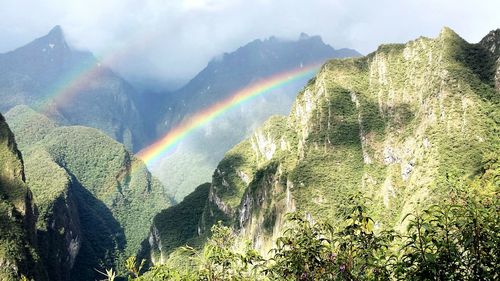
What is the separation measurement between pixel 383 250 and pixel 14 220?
9138 centimetres

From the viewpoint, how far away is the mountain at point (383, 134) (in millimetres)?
68038

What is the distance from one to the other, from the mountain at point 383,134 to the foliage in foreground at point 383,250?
169ft

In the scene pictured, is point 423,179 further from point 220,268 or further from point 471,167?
point 220,268

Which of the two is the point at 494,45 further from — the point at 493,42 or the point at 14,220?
the point at 14,220

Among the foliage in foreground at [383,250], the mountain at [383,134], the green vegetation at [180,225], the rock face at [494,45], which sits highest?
the foliage in foreground at [383,250]

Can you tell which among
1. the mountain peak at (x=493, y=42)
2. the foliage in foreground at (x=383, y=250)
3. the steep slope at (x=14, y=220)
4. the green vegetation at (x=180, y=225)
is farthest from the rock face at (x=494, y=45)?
the steep slope at (x=14, y=220)

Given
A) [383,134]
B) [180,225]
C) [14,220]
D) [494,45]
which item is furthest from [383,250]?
[180,225]

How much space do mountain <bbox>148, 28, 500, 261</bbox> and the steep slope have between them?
36008 millimetres

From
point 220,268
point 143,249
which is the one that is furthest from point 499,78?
point 143,249

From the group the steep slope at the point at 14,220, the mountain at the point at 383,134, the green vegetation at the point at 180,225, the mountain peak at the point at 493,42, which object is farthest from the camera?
the green vegetation at the point at 180,225

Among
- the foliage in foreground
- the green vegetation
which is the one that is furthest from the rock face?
the green vegetation

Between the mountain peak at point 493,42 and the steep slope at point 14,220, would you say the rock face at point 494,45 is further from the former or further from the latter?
the steep slope at point 14,220

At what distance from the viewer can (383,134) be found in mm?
86312

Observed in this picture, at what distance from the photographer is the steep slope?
77.8 meters
